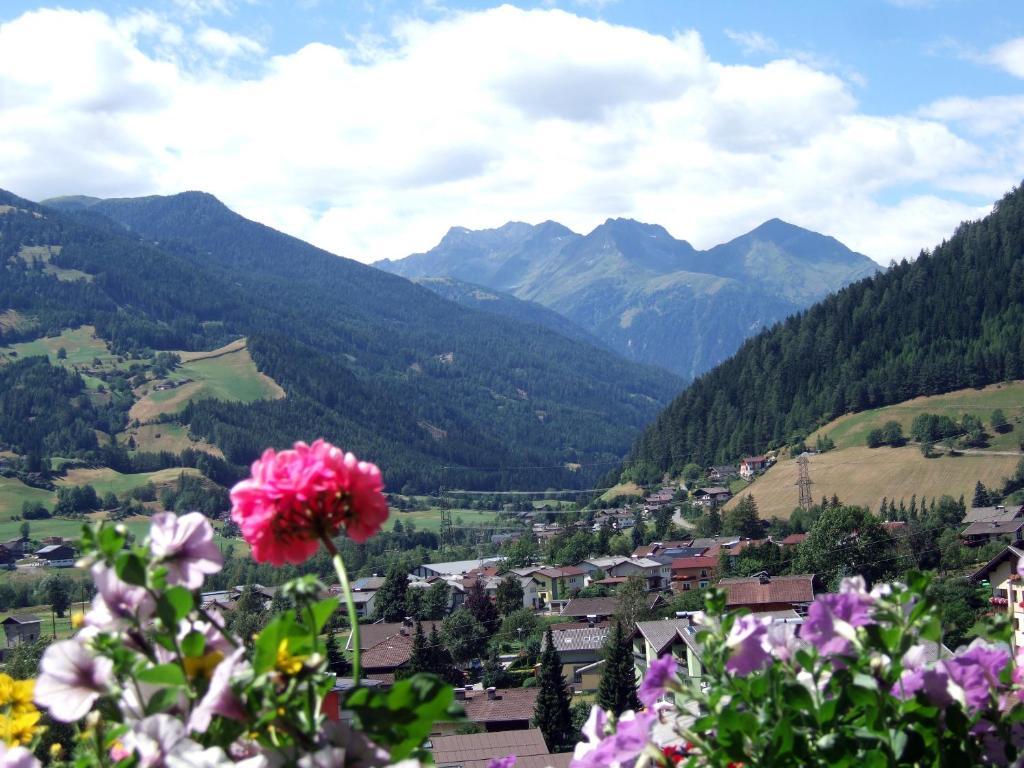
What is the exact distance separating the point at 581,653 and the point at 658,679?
49.0 metres

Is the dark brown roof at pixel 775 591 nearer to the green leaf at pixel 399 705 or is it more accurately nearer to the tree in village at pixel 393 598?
the tree in village at pixel 393 598

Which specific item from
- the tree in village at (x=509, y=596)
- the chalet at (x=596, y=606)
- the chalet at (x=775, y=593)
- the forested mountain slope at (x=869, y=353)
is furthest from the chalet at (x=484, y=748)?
the forested mountain slope at (x=869, y=353)

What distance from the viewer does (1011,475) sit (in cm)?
8412

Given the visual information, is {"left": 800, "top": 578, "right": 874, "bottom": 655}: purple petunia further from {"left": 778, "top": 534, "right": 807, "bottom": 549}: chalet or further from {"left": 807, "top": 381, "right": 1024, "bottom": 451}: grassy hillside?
{"left": 807, "top": 381, "right": 1024, "bottom": 451}: grassy hillside

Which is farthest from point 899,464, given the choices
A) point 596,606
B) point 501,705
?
point 501,705

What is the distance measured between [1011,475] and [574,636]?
151ft

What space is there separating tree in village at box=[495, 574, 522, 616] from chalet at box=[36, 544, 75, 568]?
5601 cm

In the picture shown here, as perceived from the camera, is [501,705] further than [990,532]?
No

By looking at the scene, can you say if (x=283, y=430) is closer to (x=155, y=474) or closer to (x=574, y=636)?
Answer: (x=155, y=474)

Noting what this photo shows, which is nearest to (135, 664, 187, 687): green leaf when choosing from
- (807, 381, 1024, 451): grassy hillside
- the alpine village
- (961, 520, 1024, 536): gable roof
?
the alpine village

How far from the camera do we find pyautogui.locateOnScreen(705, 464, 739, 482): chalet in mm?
112938

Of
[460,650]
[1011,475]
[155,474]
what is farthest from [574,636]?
[155,474]

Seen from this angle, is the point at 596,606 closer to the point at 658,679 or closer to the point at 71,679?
the point at 658,679

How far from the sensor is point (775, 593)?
1906 inches
